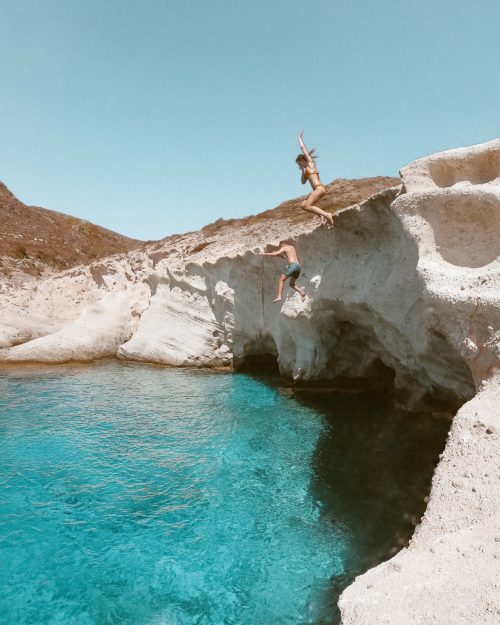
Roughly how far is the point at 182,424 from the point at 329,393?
5162 millimetres

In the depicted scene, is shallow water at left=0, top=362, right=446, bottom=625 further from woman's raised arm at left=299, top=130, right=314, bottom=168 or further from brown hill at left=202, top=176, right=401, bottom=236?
brown hill at left=202, top=176, right=401, bottom=236

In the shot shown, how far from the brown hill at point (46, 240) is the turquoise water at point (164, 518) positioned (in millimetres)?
19452

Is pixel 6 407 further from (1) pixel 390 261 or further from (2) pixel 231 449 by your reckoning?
(1) pixel 390 261

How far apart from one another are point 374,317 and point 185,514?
21.6 ft

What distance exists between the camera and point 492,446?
4379 millimetres

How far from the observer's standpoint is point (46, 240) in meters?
36.2

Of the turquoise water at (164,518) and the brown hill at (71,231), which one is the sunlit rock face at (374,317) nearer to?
the brown hill at (71,231)

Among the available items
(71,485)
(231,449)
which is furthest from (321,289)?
(71,485)

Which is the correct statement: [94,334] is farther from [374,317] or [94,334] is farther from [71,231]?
[71,231]

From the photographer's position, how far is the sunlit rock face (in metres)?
Answer: 3.51

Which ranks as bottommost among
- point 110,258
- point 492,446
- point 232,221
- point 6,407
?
point 6,407

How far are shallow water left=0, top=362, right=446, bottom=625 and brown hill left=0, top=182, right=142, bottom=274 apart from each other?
65.0 ft

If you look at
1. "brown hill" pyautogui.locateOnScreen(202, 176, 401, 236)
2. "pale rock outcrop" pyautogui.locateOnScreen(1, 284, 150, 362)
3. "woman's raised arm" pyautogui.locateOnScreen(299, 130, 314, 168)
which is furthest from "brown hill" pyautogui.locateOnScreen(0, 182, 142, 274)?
"woman's raised arm" pyautogui.locateOnScreen(299, 130, 314, 168)

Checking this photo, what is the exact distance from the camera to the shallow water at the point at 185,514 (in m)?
5.75
